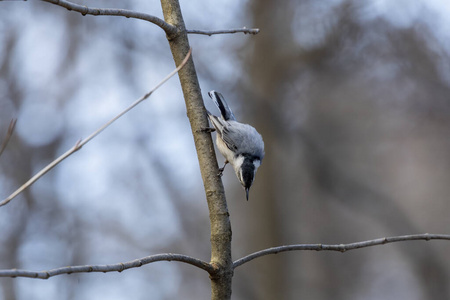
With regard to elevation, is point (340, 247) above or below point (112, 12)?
below

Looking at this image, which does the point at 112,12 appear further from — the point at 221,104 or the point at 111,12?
the point at 221,104

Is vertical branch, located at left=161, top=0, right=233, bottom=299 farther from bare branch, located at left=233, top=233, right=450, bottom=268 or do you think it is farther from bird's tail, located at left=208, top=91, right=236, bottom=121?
bird's tail, located at left=208, top=91, right=236, bottom=121

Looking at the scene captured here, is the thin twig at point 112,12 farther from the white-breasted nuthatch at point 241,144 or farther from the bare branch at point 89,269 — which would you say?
the white-breasted nuthatch at point 241,144

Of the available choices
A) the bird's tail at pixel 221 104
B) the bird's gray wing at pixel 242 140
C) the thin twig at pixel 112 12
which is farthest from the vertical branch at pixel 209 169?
the bird's gray wing at pixel 242 140

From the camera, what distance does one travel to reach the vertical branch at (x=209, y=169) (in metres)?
1.84

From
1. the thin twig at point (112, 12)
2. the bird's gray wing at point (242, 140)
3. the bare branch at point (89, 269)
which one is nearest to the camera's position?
the bare branch at point (89, 269)

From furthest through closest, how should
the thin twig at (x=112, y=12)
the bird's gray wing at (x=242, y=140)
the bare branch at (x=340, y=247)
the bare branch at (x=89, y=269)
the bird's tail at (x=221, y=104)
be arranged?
1. the bird's gray wing at (x=242, y=140)
2. the bird's tail at (x=221, y=104)
3. the bare branch at (x=340, y=247)
4. the thin twig at (x=112, y=12)
5. the bare branch at (x=89, y=269)

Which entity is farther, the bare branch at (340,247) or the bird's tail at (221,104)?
the bird's tail at (221,104)

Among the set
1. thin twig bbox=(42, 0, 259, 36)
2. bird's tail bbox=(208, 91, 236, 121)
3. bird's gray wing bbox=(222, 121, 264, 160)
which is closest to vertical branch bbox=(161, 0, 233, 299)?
thin twig bbox=(42, 0, 259, 36)

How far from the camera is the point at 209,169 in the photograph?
197cm

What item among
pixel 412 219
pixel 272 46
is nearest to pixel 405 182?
pixel 412 219

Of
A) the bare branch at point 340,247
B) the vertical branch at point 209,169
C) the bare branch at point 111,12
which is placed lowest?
the bare branch at point 340,247

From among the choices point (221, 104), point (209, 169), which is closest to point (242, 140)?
point (221, 104)

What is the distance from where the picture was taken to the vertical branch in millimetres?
1841
